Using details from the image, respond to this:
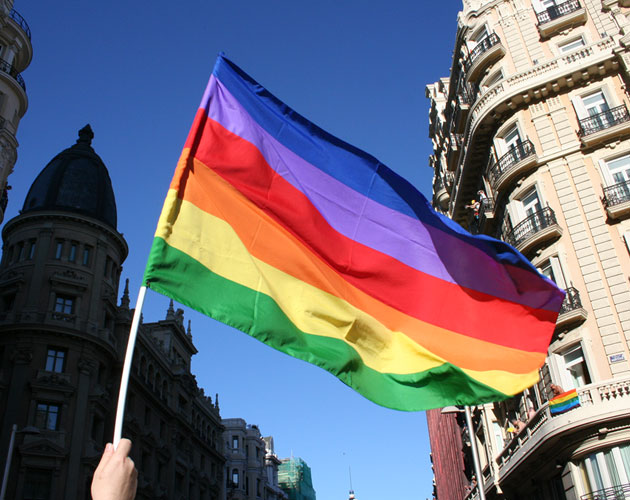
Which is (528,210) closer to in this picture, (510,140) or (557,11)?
(510,140)

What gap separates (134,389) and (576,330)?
114 feet

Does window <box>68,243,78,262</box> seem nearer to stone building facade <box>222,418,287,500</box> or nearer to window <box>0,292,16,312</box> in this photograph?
window <box>0,292,16,312</box>

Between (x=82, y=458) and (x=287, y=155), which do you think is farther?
(x=82, y=458)

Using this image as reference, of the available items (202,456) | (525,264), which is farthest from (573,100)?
(202,456)

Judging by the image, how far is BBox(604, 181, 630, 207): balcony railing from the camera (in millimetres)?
25578

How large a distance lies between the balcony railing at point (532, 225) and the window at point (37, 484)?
94.1 ft

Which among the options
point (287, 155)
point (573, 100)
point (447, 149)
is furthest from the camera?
point (447, 149)

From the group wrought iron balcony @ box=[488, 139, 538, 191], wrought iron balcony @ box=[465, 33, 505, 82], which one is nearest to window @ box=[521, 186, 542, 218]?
wrought iron balcony @ box=[488, 139, 538, 191]

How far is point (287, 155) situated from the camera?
33.7 feet

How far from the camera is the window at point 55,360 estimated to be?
127 ft

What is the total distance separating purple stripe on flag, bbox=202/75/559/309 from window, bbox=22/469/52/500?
32367 millimetres

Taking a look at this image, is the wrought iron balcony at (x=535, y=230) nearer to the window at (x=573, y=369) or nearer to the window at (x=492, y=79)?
the window at (x=573, y=369)

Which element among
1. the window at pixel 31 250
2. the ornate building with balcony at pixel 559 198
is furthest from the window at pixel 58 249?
the ornate building with balcony at pixel 559 198

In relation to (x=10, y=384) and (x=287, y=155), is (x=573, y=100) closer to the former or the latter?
(x=287, y=155)
